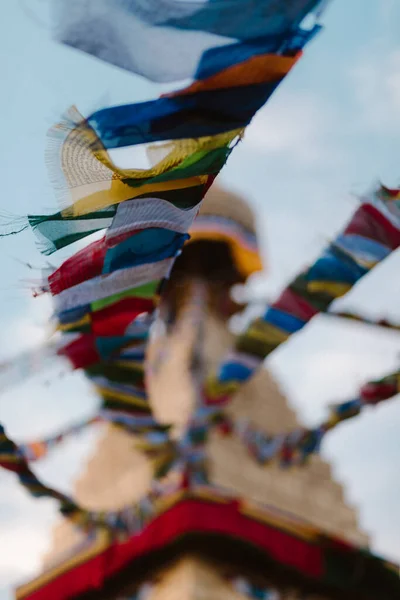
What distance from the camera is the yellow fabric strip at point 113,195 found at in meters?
3.26

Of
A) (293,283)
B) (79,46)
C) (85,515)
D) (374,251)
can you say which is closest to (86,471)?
(85,515)

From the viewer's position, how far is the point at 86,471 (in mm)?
13781

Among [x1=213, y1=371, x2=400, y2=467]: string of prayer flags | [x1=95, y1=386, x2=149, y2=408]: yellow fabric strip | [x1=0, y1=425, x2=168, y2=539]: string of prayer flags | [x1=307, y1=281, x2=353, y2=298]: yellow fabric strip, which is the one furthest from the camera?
[x1=95, y1=386, x2=149, y2=408]: yellow fabric strip

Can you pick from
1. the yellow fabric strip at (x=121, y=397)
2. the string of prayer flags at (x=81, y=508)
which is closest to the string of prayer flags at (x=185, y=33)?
the string of prayer flags at (x=81, y=508)

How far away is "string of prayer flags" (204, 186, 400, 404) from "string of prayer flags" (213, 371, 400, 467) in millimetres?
1000

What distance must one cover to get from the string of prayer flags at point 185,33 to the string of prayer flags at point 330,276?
215 centimetres

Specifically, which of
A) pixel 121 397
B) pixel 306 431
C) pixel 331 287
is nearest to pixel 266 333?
pixel 331 287

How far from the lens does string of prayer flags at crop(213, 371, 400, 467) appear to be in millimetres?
6863

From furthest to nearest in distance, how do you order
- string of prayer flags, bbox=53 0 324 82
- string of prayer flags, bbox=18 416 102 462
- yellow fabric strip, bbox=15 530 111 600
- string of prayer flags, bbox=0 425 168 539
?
yellow fabric strip, bbox=15 530 111 600
string of prayer flags, bbox=18 416 102 462
string of prayer flags, bbox=0 425 168 539
string of prayer flags, bbox=53 0 324 82

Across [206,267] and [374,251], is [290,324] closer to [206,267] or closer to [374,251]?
[374,251]

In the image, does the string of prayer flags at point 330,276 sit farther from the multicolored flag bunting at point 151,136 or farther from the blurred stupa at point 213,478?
the blurred stupa at point 213,478

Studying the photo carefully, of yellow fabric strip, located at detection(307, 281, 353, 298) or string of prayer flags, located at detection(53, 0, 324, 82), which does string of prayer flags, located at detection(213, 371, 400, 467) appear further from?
string of prayer flags, located at detection(53, 0, 324, 82)

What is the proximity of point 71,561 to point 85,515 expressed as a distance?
145 centimetres

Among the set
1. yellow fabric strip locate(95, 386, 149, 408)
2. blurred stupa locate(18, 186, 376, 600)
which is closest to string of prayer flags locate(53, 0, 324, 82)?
yellow fabric strip locate(95, 386, 149, 408)
